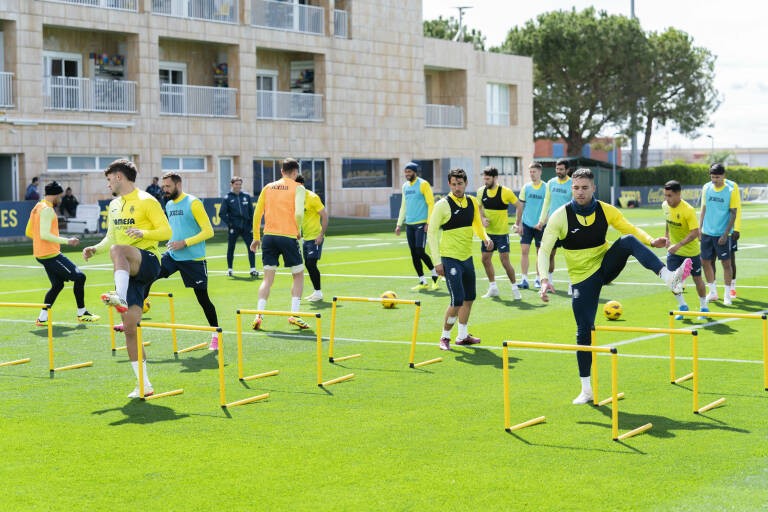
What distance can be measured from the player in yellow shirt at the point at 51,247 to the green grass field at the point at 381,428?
1.96ft

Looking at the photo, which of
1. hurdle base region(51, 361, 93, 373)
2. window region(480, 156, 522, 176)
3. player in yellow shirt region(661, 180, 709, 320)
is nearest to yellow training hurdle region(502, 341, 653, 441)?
hurdle base region(51, 361, 93, 373)

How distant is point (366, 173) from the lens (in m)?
54.9

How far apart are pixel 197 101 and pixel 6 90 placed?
29.2 feet

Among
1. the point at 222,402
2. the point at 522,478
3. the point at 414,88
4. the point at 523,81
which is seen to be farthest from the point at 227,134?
the point at 522,478

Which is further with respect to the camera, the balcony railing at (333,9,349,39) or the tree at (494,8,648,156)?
the tree at (494,8,648,156)

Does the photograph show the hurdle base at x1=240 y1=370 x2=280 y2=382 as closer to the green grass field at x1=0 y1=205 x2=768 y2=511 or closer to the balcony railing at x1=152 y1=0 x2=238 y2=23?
the green grass field at x1=0 y1=205 x2=768 y2=511

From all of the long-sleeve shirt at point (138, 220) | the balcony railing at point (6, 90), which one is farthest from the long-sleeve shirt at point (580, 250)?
the balcony railing at point (6, 90)

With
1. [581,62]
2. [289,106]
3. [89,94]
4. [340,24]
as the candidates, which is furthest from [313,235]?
[581,62]

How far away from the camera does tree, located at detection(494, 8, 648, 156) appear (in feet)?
263

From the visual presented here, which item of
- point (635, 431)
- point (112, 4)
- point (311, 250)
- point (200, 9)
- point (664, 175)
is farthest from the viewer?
point (664, 175)

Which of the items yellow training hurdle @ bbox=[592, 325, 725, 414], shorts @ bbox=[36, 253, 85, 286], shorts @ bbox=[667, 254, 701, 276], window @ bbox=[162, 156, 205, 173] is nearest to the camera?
yellow training hurdle @ bbox=[592, 325, 725, 414]

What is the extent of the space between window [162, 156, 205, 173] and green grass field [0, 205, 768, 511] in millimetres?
29590

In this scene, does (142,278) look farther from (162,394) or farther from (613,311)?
(613,311)

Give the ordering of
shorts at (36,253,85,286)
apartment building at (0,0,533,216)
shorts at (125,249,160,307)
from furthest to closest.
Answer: apartment building at (0,0,533,216), shorts at (36,253,85,286), shorts at (125,249,160,307)
